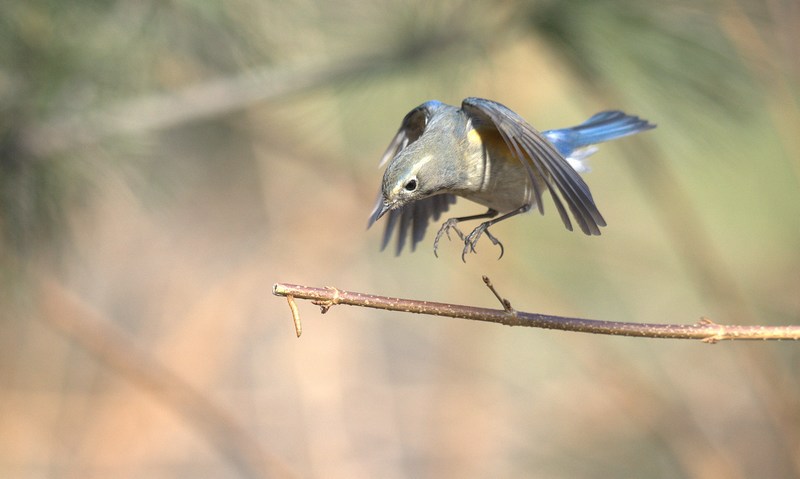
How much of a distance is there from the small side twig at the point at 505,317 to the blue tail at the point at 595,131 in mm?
436

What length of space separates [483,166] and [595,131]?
282 mm

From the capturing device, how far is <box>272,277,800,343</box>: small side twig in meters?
1.00

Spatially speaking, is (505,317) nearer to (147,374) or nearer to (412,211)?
(412,211)

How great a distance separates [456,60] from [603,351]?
1.38m

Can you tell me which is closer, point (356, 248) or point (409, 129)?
point (409, 129)

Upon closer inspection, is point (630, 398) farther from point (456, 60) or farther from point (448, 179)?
point (448, 179)

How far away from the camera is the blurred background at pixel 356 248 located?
231cm

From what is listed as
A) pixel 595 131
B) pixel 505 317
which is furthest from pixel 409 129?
pixel 505 317

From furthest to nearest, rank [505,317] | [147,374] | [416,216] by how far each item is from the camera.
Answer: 1. [147,374]
2. [416,216]
3. [505,317]

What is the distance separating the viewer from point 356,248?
356cm

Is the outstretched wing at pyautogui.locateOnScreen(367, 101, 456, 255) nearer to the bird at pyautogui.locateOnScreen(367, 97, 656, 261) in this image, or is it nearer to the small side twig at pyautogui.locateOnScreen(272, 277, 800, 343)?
the bird at pyautogui.locateOnScreen(367, 97, 656, 261)

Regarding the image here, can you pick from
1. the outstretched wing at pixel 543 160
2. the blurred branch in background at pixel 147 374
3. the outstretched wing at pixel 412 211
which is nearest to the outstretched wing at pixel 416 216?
the outstretched wing at pixel 412 211

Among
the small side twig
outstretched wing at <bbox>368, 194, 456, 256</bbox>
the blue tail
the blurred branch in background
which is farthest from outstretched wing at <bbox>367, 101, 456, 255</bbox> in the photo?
the blurred branch in background

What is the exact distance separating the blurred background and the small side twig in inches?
48.4
